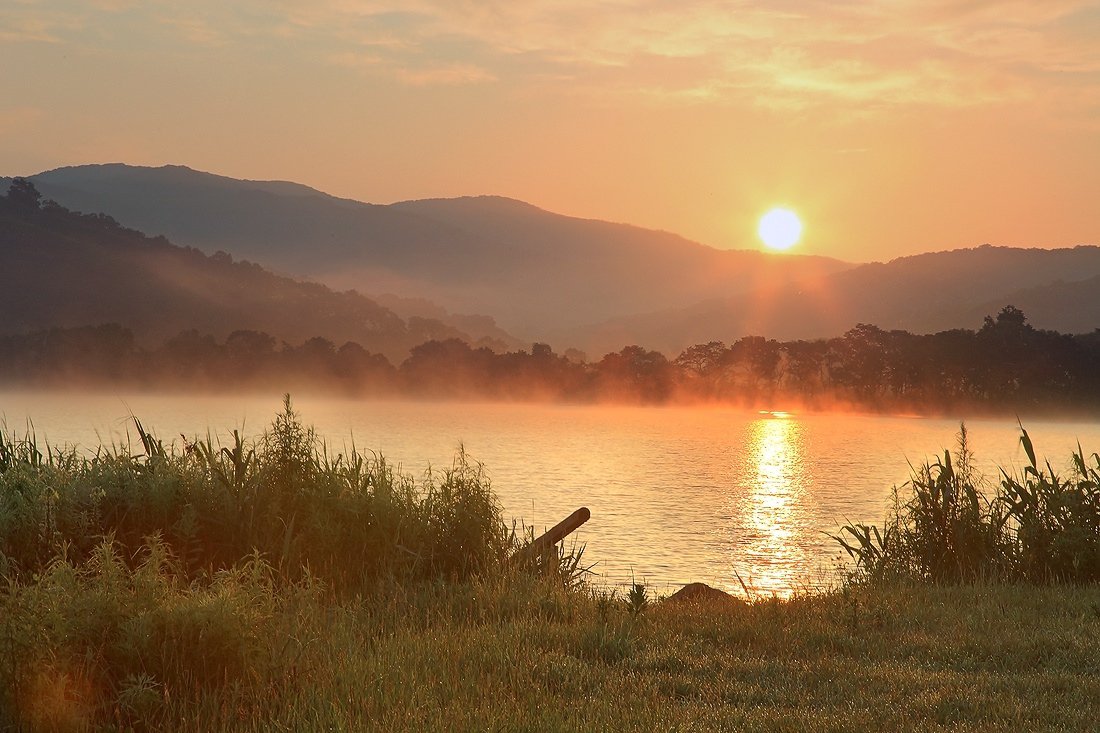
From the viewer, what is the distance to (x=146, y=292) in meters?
140

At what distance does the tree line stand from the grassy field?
267 feet

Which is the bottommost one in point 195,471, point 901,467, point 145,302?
point 901,467

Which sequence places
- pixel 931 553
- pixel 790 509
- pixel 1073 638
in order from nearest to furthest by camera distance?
pixel 1073 638, pixel 931 553, pixel 790 509

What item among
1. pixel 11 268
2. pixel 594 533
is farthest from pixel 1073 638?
pixel 11 268

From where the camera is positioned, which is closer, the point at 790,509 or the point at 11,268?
the point at 790,509

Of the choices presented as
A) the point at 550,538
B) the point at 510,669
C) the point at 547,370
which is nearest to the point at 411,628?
the point at 510,669

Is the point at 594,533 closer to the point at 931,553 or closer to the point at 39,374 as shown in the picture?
the point at 931,553

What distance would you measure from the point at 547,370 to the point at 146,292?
5971cm

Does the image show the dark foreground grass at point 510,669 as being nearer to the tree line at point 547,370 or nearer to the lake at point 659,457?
the lake at point 659,457

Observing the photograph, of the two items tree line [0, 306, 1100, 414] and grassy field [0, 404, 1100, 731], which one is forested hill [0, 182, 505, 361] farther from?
grassy field [0, 404, 1100, 731]

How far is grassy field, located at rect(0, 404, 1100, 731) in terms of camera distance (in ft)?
23.8

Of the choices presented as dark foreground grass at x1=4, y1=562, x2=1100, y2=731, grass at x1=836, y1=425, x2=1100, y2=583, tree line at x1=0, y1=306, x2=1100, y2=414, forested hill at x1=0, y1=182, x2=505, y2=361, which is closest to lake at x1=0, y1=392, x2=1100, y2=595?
grass at x1=836, y1=425, x2=1100, y2=583

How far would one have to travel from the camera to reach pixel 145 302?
135750mm

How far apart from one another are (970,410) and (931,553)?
8228 cm
